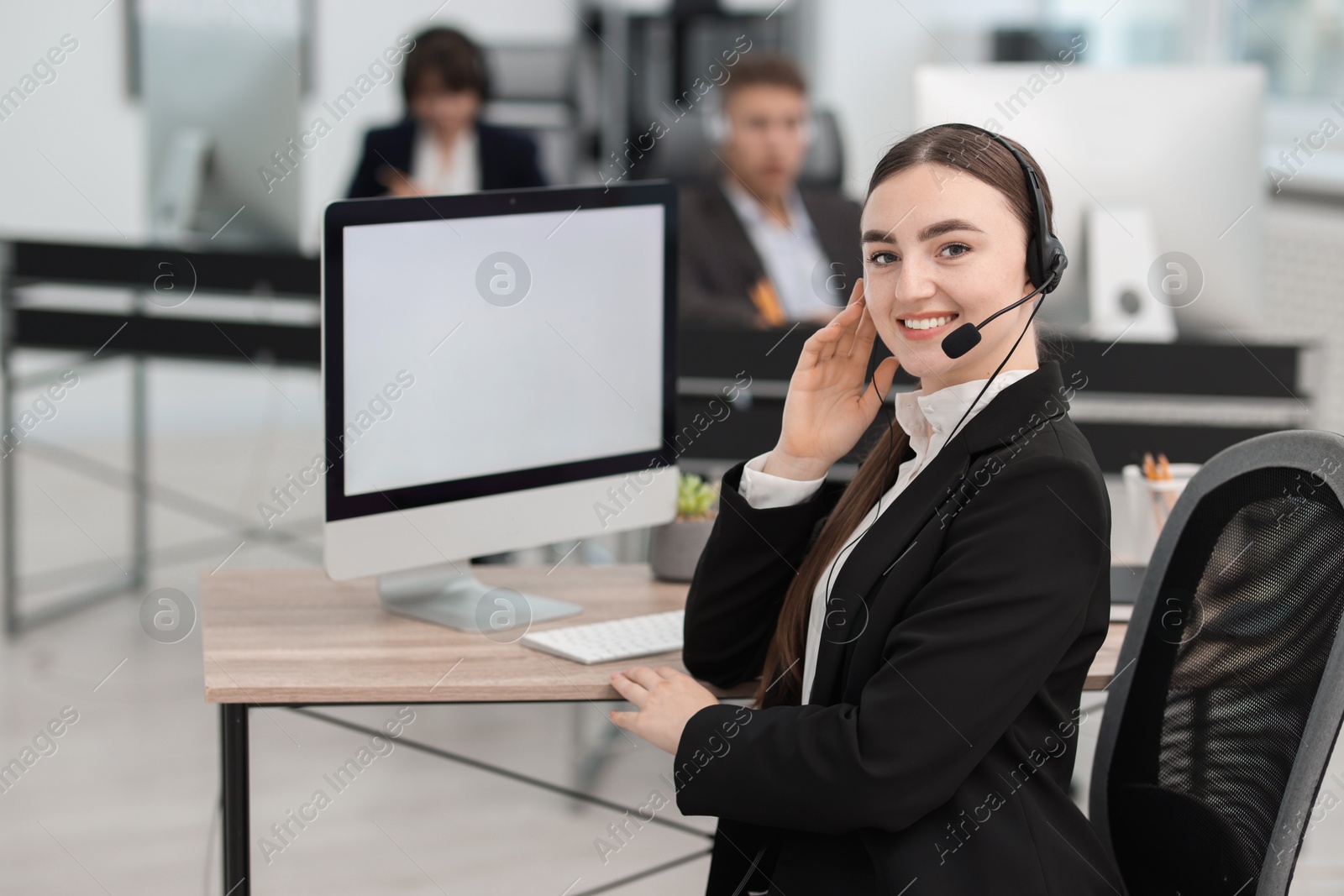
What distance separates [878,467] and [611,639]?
366 mm

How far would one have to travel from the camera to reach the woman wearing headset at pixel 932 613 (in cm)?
110

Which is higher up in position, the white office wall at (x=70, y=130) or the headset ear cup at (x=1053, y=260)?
the headset ear cup at (x=1053, y=260)

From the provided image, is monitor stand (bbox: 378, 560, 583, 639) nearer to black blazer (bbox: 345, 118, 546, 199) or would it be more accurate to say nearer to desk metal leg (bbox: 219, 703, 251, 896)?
desk metal leg (bbox: 219, 703, 251, 896)

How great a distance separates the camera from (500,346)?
5.26 ft

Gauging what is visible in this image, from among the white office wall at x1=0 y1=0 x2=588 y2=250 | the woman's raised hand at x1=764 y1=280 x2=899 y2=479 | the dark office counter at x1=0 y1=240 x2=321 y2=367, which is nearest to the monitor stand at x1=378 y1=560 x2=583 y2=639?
the woman's raised hand at x1=764 y1=280 x2=899 y2=479

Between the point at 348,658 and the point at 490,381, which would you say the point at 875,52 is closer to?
the point at 490,381

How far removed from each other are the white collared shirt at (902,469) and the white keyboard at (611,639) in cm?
21

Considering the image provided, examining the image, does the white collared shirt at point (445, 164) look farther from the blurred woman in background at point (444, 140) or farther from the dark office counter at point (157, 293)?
the dark office counter at point (157, 293)

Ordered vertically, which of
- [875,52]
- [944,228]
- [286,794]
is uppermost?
[944,228]

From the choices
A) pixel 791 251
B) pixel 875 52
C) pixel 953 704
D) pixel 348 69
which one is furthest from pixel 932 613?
pixel 348 69

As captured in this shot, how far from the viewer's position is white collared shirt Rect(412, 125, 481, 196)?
12.3 ft

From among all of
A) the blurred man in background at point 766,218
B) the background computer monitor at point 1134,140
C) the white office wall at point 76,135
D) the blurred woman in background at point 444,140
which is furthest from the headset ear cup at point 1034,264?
the white office wall at point 76,135

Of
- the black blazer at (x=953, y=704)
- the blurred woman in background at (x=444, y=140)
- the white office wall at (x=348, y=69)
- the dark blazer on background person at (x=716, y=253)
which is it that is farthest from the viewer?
the white office wall at (x=348, y=69)

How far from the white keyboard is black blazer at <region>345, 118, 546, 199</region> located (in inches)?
92.8
